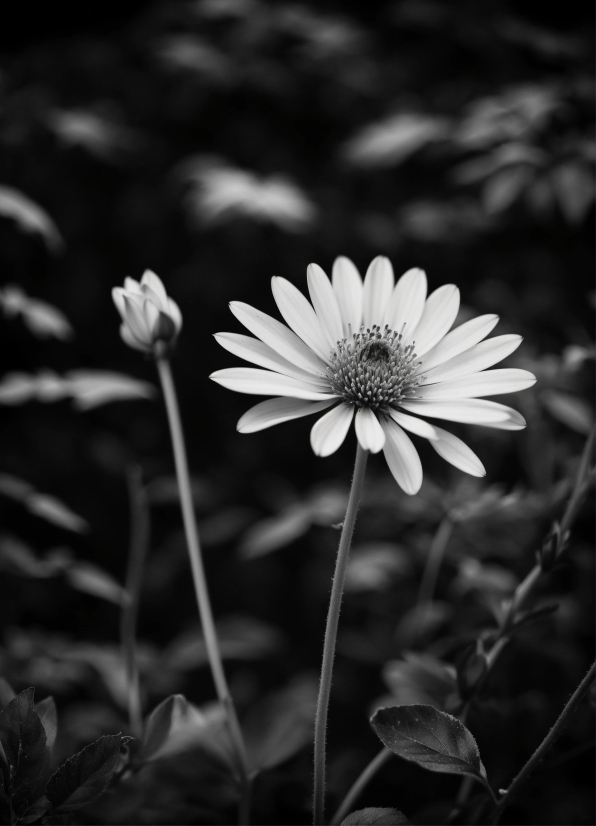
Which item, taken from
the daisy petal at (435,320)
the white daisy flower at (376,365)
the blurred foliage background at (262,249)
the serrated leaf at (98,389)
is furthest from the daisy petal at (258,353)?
the blurred foliage background at (262,249)

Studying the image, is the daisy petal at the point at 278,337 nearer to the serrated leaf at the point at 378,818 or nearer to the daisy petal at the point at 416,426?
the daisy petal at the point at 416,426

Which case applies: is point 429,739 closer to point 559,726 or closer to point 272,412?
point 559,726

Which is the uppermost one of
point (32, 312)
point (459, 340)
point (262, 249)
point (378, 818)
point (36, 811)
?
point (262, 249)

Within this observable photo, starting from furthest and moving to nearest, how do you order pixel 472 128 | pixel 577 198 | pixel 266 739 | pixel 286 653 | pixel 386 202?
pixel 386 202 < pixel 286 653 < pixel 472 128 < pixel 577 198 < pixel 266 739

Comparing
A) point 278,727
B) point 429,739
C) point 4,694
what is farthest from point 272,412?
point 278,727

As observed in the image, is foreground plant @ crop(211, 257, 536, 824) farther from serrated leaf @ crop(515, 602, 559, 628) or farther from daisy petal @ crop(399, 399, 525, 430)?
serrated leaf @ crop(515, 602, 559, 628)

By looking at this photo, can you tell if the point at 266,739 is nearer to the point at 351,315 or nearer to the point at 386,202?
the point at 351,315

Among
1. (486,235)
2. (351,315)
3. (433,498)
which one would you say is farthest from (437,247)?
(351,315)

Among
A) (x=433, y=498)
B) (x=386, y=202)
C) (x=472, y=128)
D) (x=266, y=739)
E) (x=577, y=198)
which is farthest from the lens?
(x=386, y=202)
